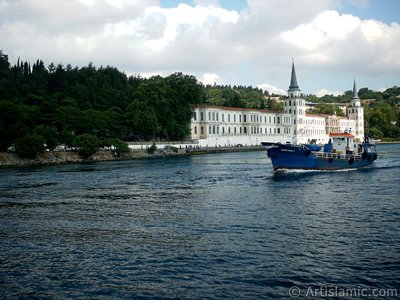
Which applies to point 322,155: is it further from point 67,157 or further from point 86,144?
point 67,157

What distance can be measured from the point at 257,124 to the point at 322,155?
Answer: 9420 centimetres

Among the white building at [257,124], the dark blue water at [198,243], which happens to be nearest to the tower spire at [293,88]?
the white building at [257,124]

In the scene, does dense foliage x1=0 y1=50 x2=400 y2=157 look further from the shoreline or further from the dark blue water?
the dark blue water

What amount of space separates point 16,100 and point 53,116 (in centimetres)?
940

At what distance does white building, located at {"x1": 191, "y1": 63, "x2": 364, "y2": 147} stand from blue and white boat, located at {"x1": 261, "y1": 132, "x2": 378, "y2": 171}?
5494 cm

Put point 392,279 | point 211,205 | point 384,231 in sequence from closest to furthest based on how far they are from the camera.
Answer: point 392,279
point 384,231
point 211,205

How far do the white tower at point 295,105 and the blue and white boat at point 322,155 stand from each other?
102 meters

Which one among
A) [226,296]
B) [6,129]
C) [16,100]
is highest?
[16,100]

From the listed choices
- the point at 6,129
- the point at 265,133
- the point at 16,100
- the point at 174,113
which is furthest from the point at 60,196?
the point at 265,133

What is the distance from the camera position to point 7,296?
1426 centimetres

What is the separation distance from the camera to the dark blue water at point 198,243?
14.9 m

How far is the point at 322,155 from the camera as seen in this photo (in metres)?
54.8

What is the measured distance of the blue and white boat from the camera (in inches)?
2098

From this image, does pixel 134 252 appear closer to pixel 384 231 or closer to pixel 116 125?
pixel 384 231
